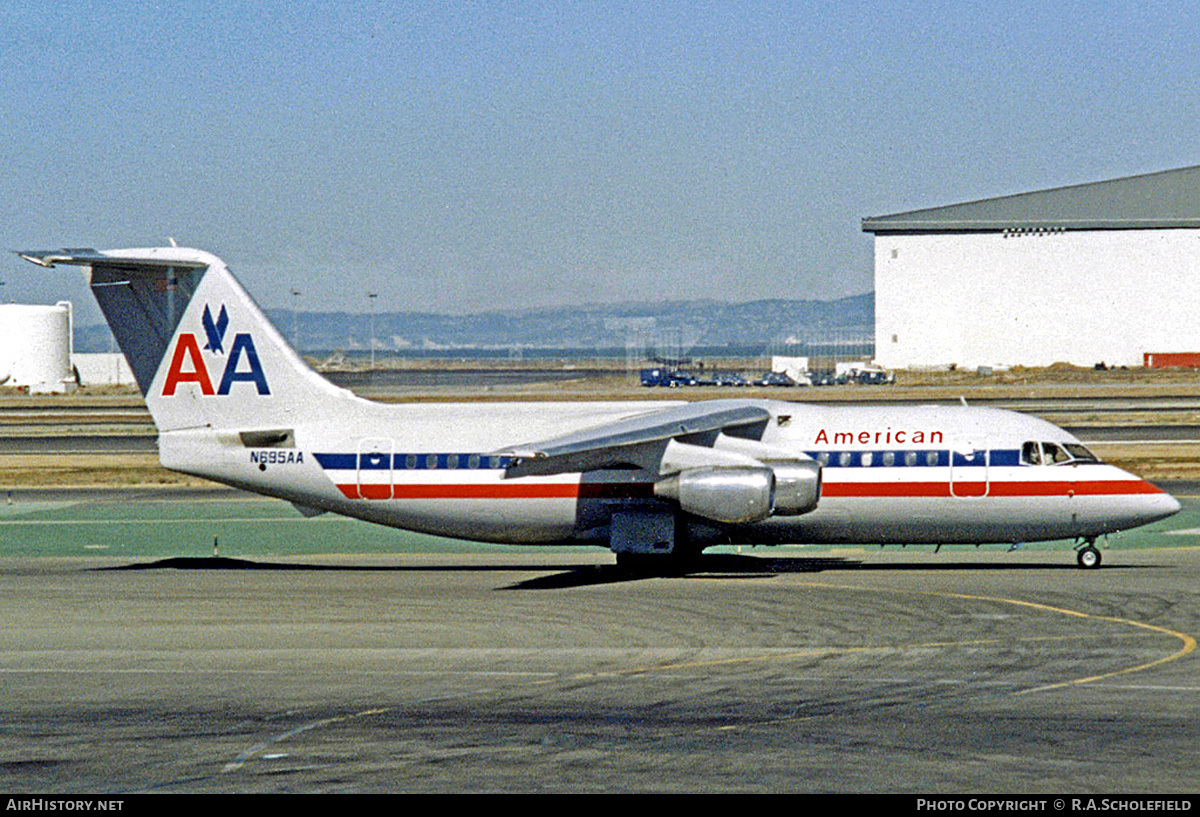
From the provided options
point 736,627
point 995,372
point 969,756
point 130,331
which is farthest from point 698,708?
point 995,372

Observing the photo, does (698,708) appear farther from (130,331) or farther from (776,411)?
(130,331)

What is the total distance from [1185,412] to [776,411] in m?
48.4

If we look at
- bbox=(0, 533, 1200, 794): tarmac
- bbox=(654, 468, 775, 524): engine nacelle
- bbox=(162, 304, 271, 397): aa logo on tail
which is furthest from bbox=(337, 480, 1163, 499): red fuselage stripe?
bbox=(162, 304, 271, 397): aa logo on tail

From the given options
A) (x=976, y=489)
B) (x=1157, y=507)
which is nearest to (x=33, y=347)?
(x=976, y=489)

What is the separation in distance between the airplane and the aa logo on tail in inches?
1.3

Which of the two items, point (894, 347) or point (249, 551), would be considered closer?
point (249, 551)

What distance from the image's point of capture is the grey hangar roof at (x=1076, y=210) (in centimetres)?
12031

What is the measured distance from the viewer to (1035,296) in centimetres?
12081

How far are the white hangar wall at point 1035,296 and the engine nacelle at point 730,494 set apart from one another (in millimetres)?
97267

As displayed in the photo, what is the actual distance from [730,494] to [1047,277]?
98.4 meters

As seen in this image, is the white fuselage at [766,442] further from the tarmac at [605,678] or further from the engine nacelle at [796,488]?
the tarmac at [605,678]

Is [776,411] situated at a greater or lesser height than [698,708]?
greater
